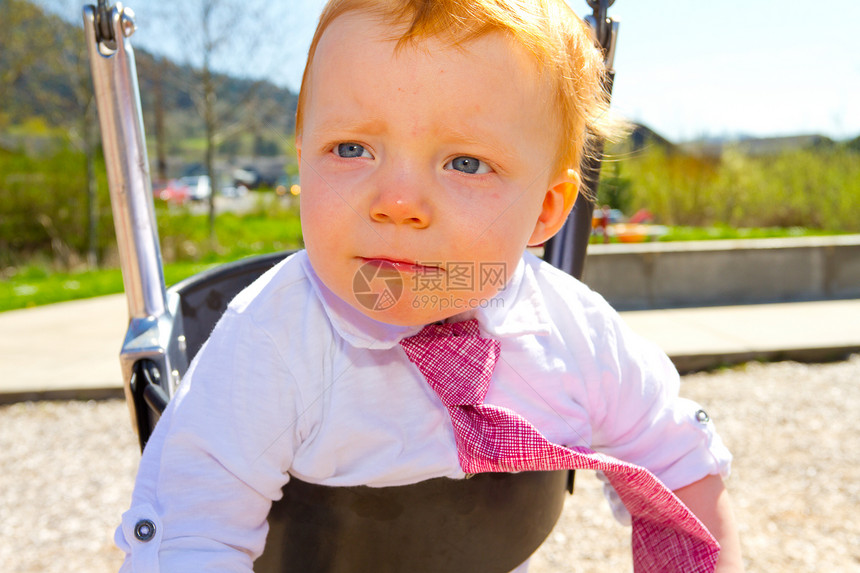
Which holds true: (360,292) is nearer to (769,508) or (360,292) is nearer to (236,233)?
(769,508)

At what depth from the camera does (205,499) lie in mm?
789

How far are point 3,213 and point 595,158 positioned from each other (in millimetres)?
8967

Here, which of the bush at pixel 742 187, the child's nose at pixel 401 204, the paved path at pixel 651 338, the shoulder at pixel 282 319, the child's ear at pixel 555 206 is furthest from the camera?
Answer: the bush at pixel 742 187

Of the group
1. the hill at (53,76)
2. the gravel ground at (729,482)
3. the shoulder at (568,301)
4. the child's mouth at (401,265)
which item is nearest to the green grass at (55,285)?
the gravel ground at (729,482)

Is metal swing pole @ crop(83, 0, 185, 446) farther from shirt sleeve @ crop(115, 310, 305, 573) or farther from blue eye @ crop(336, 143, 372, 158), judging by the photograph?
blue eye @ crop(336, 143, 372, 158)

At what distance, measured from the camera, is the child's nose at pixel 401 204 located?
744mm

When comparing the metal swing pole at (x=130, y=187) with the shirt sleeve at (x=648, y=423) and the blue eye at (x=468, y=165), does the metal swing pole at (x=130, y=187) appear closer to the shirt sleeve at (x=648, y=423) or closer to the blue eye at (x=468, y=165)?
the blue eye at (x=468, y=165)

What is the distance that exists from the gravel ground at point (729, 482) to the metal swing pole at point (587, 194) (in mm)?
1099

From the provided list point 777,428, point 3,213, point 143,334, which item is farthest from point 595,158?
point 3,213

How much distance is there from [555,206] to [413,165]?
0.30 meters

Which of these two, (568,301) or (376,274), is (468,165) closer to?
(376,274)

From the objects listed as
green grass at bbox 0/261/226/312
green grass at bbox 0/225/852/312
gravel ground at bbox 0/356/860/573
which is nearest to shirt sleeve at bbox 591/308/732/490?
gravel ground at bbox 0/356/860/573

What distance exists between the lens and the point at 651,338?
3.89 m

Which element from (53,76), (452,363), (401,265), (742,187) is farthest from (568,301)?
(53,76)
